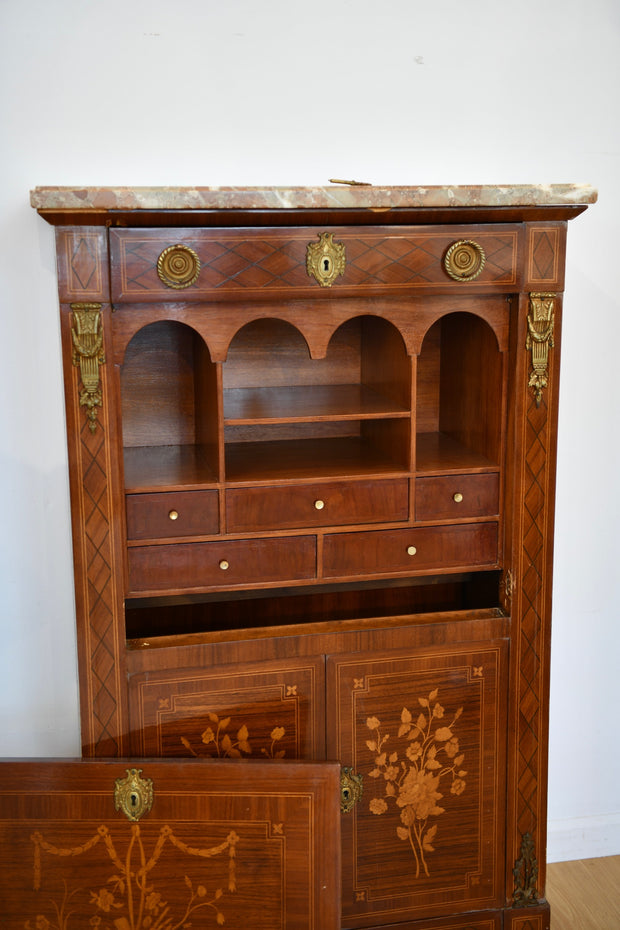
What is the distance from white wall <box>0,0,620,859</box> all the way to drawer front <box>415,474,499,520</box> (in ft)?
1.94

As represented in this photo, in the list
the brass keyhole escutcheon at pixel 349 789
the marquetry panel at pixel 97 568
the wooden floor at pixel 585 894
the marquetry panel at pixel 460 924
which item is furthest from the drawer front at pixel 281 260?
the wooden floor at pixel 585 894

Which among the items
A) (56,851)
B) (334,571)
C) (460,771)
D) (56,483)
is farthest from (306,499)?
(56,851)

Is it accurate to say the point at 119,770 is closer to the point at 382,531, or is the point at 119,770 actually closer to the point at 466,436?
the point at 382,531

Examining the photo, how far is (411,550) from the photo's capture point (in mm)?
2432

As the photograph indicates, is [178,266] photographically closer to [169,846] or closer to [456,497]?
[456,497]

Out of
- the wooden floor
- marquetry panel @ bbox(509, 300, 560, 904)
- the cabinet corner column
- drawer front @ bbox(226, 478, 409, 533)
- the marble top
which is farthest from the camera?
the wooden floor

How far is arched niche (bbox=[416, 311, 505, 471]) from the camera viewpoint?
2469 millimetres

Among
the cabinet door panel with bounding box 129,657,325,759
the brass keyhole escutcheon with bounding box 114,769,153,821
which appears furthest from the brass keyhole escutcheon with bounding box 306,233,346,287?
the brass keyhole escutcheon with bounding box 114,769,153,821

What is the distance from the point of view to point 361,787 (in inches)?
97.1

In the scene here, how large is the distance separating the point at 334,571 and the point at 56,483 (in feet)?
2.61

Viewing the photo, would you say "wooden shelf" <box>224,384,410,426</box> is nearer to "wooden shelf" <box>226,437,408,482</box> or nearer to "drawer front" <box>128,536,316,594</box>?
"wooden shelf" <box>226,437,408,482</box>

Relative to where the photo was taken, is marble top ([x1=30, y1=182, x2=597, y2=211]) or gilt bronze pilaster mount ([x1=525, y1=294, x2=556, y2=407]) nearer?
Result: marble top ([x1=30, y1=182, x2=597, y2=211])

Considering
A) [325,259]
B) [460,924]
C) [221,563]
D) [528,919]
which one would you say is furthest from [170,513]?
[528,919]

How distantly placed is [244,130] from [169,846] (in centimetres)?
186
